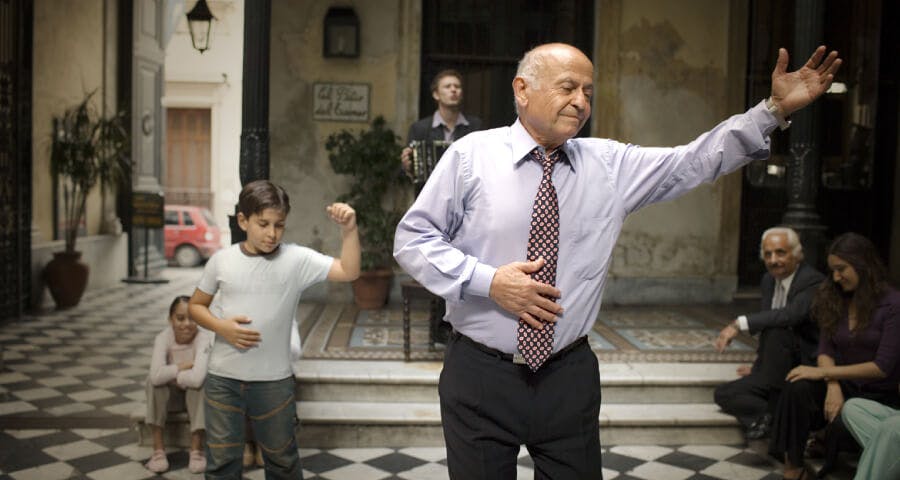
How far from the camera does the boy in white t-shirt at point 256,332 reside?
12.4 ft

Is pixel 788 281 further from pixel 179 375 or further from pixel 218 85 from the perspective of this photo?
pixel 218 85

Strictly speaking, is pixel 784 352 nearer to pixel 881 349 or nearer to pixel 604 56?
pixel 881 349

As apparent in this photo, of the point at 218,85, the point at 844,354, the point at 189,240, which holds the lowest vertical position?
the point at 189,240

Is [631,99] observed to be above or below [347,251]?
above

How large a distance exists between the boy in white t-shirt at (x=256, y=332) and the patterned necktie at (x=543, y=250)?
126 centimetres

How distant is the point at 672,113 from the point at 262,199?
610cm

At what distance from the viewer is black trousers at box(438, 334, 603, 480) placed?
2627 mm

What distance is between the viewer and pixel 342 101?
874cm

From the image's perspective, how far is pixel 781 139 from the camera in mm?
9344

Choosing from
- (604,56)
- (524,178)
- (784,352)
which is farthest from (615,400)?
(604,56)

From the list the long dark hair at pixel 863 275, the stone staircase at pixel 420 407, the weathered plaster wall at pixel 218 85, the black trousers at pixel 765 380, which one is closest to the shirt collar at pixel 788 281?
the black trousers at pixel 765 380

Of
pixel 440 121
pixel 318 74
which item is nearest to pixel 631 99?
pixel 318 74

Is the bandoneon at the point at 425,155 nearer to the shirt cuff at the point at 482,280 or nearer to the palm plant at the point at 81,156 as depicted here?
the shirt cuff at the point at 482,280

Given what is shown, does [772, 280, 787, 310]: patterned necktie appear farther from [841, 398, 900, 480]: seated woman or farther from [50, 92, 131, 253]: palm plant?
[50, 92, 131, 253]: palm plant
